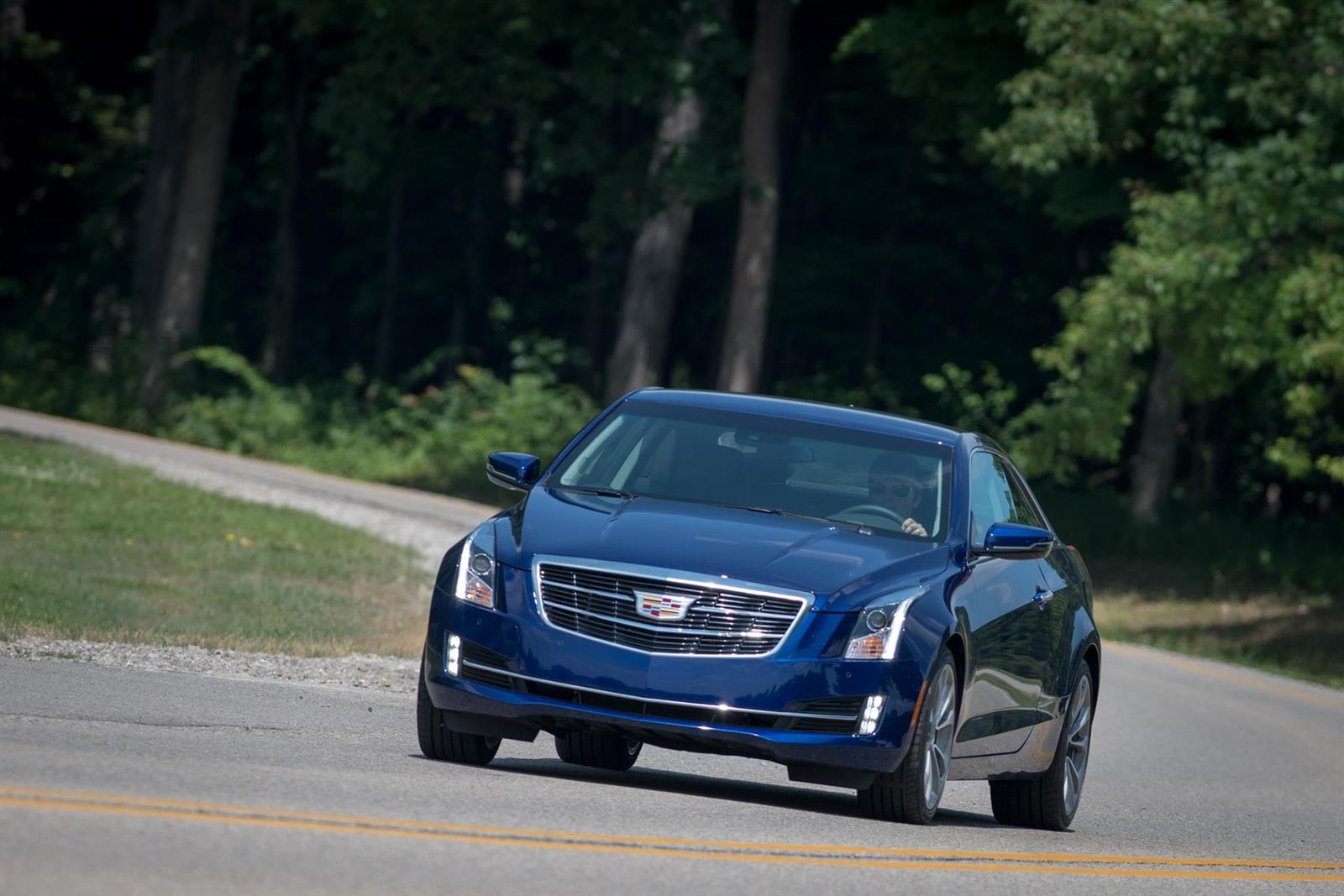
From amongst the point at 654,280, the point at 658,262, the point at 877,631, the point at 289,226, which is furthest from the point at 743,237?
the point at 877,631

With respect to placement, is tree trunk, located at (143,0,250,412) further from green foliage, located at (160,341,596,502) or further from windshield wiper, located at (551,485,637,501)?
windshield wiper, located at (551,485,637,501)

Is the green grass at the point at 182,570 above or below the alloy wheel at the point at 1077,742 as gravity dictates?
below

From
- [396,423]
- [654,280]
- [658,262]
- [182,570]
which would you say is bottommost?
[396,423]

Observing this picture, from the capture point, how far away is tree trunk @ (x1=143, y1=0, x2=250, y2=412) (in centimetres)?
4372

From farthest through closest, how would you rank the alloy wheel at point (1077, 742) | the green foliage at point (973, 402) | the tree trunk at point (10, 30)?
1. the tree trunk at point (10, 30)
2. the green foliage at point (973, 402)
3. the alloy wheel at point (1077, 742)

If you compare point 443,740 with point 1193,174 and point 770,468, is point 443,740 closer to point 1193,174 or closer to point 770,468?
point 770,468

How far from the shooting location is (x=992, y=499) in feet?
35.1

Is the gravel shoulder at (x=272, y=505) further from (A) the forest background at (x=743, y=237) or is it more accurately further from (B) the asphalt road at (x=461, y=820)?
(A) the forest background at (x=743, y=237)

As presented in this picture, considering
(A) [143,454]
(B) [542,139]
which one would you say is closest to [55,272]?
(B) [542,139]

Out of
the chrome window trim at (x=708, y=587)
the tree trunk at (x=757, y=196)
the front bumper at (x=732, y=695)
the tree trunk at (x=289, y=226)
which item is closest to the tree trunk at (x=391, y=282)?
the tree trunk at (x=289, y=226)

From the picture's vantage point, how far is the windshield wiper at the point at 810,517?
32.0ft

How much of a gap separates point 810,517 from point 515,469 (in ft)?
4.40

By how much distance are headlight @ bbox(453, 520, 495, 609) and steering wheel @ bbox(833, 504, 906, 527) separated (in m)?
1.55

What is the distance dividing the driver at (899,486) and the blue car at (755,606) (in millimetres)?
11
